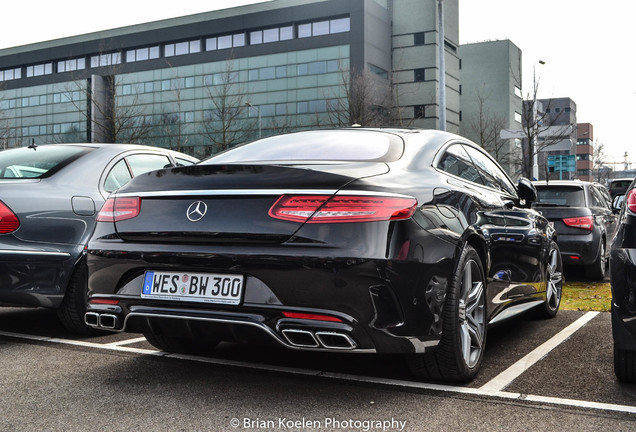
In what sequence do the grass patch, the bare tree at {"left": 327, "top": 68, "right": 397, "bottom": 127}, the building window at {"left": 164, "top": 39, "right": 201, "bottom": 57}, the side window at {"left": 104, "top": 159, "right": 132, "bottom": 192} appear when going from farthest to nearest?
1. the building window at {"left": 164, "top": 39, "right": 201, "bottom": 57}
2. the bare tree at {"left": 327, "top": 68, "right": 397, "bottom": 127}
3. the grass patch
4. the side window at {"left": 104, "top": 159, "right": 132, "bottom": 192}

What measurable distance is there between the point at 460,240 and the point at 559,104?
126631mm

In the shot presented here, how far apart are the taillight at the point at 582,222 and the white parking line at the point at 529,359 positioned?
360 cm

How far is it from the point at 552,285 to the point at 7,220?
4.33 meters

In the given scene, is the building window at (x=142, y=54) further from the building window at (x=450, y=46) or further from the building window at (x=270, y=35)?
the building window at (x=450, y=46)

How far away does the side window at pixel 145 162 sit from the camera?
5707 mm

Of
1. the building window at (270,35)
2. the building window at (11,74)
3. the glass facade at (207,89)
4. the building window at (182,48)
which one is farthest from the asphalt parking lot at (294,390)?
the building window at (11,74)

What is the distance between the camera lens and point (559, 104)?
121 meters

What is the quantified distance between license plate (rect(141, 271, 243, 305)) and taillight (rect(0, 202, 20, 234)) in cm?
183

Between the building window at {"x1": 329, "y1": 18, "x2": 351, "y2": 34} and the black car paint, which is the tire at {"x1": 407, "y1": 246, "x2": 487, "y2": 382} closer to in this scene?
the black car paint

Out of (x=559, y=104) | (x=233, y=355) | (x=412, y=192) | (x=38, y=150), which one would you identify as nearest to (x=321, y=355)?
(x=233, y=355)

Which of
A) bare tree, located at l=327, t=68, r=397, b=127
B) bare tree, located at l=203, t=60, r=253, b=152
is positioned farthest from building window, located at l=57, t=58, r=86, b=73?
bare tree, located at l=327, t=68, r=397, b=127

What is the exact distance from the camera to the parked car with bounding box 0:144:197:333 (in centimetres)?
471

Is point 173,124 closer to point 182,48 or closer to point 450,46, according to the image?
point 182,48

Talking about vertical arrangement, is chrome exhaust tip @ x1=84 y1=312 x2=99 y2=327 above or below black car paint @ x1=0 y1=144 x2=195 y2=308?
below
